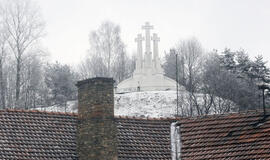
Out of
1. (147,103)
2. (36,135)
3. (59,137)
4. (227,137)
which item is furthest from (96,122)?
(147,103)

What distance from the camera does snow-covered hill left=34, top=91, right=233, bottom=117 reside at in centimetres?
5849

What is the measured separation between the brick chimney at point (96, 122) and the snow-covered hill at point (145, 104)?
39.6 metres

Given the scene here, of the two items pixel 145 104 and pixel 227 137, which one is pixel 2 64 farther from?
pixel 227 137

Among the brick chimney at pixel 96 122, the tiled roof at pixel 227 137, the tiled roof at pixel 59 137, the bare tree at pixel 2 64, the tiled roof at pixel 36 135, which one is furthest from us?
the bare tree at pixel 2 64

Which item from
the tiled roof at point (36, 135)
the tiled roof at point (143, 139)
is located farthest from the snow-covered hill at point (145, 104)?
the tiled roof at point (36, 135)

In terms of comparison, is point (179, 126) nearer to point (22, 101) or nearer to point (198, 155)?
point (198, 155)

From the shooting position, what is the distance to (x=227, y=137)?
17.3m

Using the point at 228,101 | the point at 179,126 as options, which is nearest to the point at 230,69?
the point at 228,101

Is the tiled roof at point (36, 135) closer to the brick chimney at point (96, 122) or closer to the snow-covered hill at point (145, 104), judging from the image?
the brick chimney at point (96, 122)

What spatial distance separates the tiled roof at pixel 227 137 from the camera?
16.2 metres

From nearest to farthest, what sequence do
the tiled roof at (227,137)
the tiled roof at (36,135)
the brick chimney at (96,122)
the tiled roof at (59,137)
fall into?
the tiled roof at (227,137) < the brick chimney at (96,122) < the tiled roof at (36,135) < the tiled roof at (59,137)

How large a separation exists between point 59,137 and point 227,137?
14.6ft

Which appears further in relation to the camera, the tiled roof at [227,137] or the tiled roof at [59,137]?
the tiled roof at [59,137]

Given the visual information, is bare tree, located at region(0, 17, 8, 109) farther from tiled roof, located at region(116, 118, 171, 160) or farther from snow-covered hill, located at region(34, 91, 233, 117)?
tiled roof, located at region(116, 118, 171, 160)
